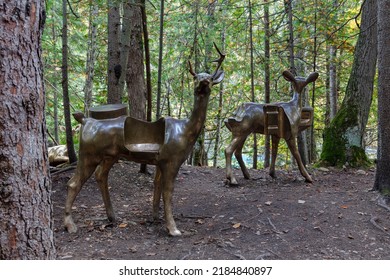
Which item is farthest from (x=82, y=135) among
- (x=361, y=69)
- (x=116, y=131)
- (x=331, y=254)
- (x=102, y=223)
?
(x=361, y=69)

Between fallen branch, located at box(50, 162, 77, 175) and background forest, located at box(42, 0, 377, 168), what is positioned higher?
background forest, located at box(42, 0, 377, 168)

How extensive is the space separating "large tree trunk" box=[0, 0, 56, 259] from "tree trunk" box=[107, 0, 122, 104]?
4.73 metres

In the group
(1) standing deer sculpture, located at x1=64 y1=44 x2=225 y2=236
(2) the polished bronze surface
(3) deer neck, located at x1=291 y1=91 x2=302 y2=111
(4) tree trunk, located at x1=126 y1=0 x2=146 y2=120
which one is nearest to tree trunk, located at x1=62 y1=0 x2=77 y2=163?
(4) tree trunk, located at x1=126 y1=0 x2=146 y2=120

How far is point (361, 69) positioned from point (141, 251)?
21.3 ft

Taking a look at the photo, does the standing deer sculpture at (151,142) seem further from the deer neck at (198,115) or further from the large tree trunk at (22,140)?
the large tree trunk at (22,140)

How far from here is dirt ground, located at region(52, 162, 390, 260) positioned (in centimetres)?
391

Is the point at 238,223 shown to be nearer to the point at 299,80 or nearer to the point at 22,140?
the point at 22,140

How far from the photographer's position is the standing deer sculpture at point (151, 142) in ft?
14.5

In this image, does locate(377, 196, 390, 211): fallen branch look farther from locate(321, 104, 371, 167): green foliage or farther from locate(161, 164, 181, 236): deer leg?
locate(321, 104, 371, 167): green foliage

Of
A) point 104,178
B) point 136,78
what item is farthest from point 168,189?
point 136,78

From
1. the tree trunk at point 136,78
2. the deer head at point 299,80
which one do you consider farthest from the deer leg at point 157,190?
the tree trunk at point 136,78

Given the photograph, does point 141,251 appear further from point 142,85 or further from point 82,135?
point 142,85

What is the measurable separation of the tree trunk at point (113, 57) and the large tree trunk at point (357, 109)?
4.74m

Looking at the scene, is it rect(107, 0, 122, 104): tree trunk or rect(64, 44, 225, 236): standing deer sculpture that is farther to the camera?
rect(107, 0, 122, 104): tree trunk
